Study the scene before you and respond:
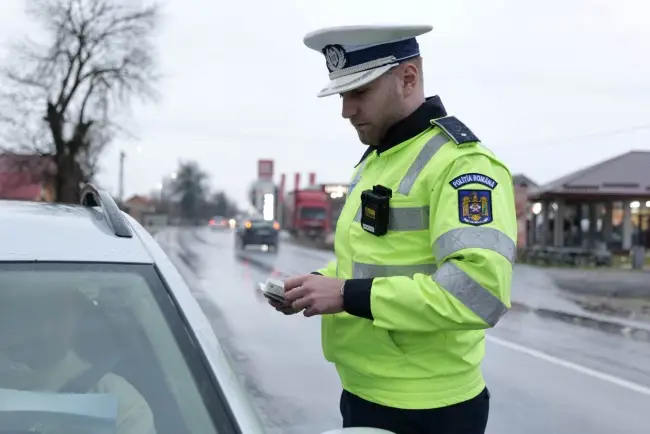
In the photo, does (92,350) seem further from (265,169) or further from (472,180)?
(265,169)

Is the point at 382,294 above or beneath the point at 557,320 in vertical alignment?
above

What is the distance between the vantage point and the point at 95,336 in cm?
208

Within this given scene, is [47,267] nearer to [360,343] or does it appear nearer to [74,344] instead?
[74,344]

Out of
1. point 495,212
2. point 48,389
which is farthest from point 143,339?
point 495,212

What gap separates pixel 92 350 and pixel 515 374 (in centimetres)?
629

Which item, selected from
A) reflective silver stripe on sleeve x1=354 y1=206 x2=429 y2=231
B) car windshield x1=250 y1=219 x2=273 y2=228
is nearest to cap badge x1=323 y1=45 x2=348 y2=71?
reflective silver stripe on sleeve x1=354 y1=206 x2=429 y2=231

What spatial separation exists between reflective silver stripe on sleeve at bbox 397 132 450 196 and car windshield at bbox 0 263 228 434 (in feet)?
2.28

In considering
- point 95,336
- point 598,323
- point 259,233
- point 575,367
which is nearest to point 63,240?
point 95,336

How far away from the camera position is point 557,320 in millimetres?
12227

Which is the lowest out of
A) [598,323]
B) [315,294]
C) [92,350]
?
[598,323]

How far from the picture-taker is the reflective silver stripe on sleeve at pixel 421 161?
2139 mm

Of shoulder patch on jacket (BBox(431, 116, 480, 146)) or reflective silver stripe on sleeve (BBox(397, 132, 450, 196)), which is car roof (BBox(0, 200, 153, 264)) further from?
shoulder patch on jacket (BBox(431, 116, 480, 146))

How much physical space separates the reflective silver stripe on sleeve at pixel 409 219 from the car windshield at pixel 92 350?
0.62 m

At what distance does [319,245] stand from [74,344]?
3749 centimetres
